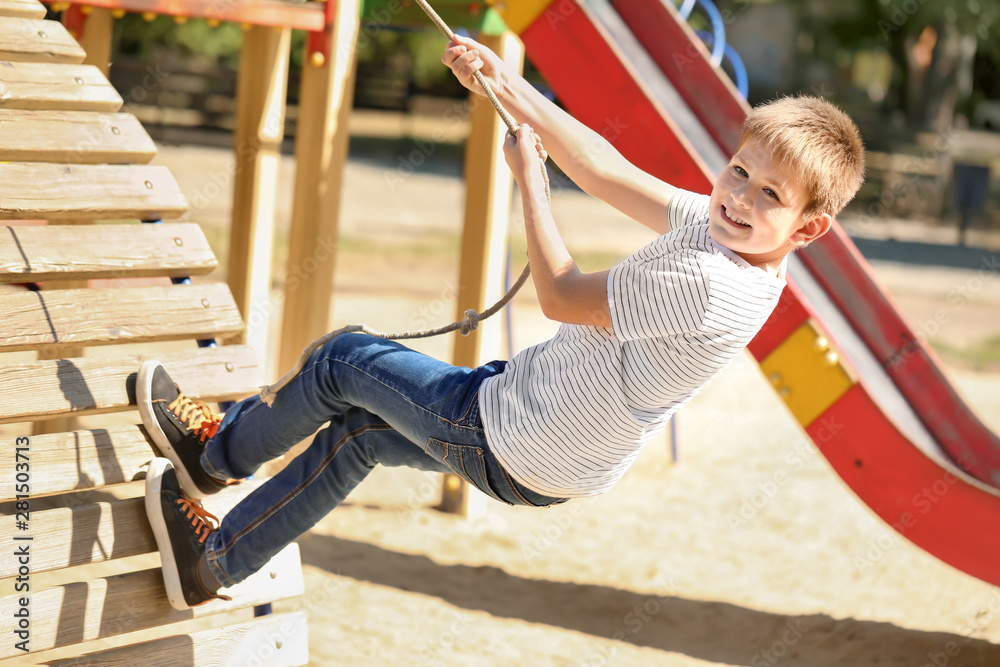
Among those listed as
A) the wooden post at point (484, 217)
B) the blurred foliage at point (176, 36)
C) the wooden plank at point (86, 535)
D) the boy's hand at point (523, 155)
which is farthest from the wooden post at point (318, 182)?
the blurred foliage at point (176, 36)

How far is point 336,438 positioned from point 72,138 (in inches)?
50.1

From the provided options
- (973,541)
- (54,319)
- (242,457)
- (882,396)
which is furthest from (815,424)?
(54,319)

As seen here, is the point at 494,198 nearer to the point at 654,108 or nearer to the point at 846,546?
the point at 654,108

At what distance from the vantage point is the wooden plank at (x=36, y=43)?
312 centimetres

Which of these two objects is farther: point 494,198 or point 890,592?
point 494,198

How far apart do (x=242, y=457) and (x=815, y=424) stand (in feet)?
6.69

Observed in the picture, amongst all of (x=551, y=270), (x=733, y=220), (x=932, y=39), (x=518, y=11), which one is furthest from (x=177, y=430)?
(x=932, y=39)

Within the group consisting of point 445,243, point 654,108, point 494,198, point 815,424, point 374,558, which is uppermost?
point 654,108

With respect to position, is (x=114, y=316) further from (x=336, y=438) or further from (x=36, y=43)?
(x=36, y=43)

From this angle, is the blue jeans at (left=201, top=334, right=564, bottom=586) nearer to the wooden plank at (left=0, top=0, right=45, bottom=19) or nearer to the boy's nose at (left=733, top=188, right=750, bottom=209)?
the boy's nose at (left=733, top=188, right=750, bottom=209)

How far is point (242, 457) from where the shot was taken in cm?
261

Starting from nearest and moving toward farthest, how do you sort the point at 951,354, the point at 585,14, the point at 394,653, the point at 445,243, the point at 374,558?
the point at 394,653 < the point at 585,14 < the point at 374,558 < the point at 951,354 < the point at 445,243

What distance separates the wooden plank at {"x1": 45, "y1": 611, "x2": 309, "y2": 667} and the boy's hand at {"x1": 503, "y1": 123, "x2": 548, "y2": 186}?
1.42 meters

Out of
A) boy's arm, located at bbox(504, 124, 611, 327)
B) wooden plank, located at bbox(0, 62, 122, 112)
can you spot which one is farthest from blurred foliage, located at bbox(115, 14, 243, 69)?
boy's arm, located at bbox(504, 124, 611, 327)
